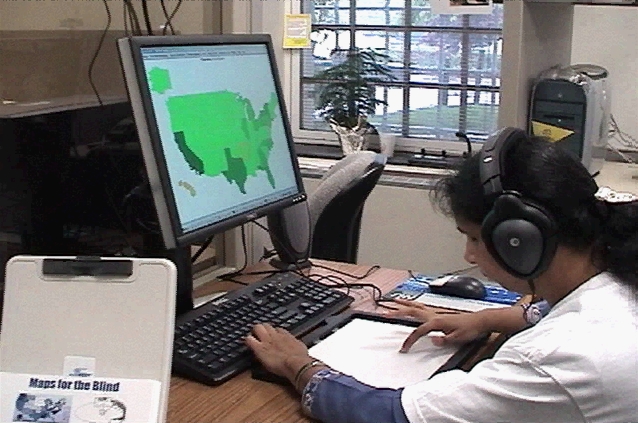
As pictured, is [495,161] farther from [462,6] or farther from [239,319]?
[462,6]

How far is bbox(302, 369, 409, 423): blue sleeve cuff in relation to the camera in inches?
48.2

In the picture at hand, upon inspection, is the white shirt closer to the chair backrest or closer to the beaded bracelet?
the beaded bracelet

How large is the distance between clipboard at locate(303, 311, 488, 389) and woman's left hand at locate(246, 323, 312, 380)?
0.05 meters

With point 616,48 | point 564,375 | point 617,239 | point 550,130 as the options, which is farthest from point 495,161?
point 616,48

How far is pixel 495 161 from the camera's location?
4.05 ft

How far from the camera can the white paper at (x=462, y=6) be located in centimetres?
307

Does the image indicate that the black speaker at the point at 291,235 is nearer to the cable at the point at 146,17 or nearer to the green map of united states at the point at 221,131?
the green map of united states at the point at 221,131

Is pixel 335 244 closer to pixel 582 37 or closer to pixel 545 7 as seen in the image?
pixel 545 7

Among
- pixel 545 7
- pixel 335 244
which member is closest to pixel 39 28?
pixel 335 244

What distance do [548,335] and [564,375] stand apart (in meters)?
0.06

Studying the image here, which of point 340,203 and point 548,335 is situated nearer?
point 548,335

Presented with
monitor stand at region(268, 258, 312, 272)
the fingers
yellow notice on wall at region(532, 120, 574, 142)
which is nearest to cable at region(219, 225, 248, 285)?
monitor stand at region(268, 258, 312, 272)

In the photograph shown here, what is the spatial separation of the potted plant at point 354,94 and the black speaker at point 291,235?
1555 mm

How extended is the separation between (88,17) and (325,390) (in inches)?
46.4
